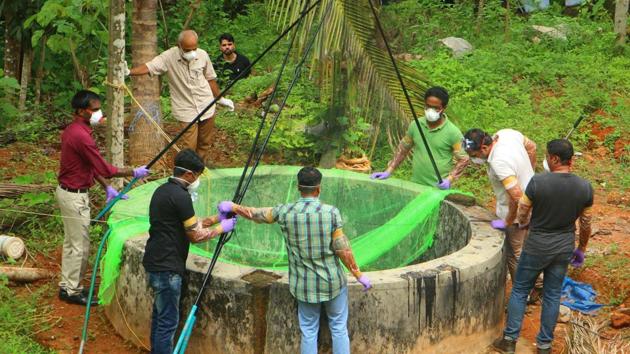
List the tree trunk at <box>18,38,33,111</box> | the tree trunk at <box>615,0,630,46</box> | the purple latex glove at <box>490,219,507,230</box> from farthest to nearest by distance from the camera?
1. the tree trunk at <box>615,0,630,46</box>
2. the tree trunk at <box>18,38,33,111</box>
3. the purple latex glove at <box>490,219,507,230</box>

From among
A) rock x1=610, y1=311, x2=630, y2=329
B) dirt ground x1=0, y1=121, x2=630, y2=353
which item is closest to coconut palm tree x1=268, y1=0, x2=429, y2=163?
dirt ground x1=0, y1=121, x2=630, y2=353

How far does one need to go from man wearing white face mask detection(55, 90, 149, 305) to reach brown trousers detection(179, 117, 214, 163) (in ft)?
5.31

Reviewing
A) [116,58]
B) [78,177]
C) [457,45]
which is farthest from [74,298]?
[457,45]

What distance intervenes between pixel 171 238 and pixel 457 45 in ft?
31.3

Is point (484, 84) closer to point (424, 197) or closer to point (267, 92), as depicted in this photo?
point (267, 92)

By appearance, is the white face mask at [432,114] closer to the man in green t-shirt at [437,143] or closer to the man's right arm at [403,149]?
the man in green t-shirt at [437,143]

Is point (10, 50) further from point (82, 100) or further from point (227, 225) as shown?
point (227, 225)

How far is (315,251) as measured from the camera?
15.6ft

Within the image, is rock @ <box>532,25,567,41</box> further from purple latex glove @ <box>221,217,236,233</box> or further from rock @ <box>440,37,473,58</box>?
purple latex glove @ <box>221,217,236,233</box>

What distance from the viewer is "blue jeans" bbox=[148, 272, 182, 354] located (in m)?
5.11

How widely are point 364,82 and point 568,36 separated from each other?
744 cm

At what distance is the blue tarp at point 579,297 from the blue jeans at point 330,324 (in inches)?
97.5

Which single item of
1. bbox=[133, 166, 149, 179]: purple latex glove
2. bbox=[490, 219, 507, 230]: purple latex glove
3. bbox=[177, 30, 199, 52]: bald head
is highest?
bbox=[177, 30, 199, 52]: bald head

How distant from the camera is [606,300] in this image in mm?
6805
